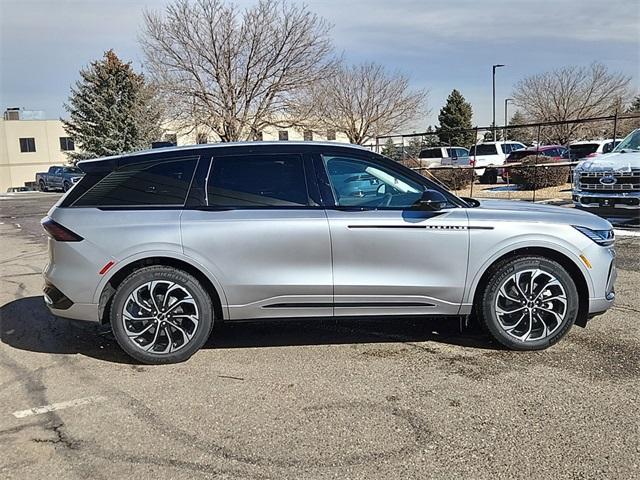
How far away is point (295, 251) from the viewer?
14.3 ft

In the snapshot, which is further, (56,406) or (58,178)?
(58,178)

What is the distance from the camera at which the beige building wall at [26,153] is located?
53719 mm

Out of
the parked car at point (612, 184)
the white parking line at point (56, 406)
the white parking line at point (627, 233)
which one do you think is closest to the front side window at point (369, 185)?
the white parking line at point (56, 406)

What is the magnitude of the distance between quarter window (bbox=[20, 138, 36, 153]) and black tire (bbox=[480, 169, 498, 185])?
4645cm

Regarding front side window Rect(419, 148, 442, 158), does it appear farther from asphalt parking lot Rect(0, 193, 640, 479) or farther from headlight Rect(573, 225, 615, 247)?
headlight Rect(573, 225, 615, 247)

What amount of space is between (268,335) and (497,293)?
202cm

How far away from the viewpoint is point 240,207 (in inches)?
175

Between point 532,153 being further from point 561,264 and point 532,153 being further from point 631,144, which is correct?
point 561,264

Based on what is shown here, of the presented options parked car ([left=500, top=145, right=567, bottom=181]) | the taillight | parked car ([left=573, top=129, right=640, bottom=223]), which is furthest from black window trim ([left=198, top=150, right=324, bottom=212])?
parked car ([left=500, top=145, right=567, bottom=181])

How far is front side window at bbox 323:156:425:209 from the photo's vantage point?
448 cm

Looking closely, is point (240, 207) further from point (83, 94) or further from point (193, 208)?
point (83, 94)

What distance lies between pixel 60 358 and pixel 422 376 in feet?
9.63

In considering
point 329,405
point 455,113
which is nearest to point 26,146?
point 455,113

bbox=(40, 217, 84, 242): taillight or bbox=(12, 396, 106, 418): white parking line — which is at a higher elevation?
bbox=(40, 217, 84, 242): taillight
